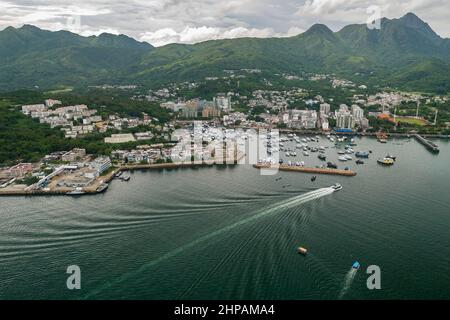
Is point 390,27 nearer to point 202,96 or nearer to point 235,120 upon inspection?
point 202,96

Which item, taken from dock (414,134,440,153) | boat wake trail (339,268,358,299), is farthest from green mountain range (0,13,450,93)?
boat wake trail (339,268,358,299)

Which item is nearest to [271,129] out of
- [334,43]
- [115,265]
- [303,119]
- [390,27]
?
[303,119]

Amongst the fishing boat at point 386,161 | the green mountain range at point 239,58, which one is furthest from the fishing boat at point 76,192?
the green mountain range at point 239,58

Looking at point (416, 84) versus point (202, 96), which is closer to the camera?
point (202, 96)

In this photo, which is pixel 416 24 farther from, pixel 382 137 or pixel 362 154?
pixel 362 154

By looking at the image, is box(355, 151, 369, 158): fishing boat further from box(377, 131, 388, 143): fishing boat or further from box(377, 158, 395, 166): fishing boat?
box(377, 131, 388, 143): fishing boat

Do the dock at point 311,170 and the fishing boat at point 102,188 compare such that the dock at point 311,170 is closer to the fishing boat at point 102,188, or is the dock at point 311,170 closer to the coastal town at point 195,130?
the coastal town at point 195,130

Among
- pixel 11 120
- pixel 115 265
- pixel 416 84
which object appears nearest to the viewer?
pixel 115 265
